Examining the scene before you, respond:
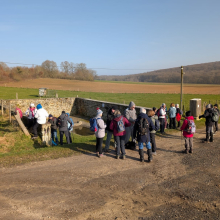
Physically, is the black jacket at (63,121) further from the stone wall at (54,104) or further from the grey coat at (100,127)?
the stone wall at (54,104)

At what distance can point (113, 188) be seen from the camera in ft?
17.4

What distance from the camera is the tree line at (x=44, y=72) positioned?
6038 centimetres

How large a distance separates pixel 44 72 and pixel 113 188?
7281 centimetres

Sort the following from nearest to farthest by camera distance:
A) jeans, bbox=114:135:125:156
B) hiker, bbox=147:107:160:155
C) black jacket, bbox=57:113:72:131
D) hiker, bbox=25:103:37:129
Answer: jeans, bbox=114:135:125:156
hiker, bbox=147:107:160:155
black jacket, bbox=57:113:72:131
hiker, bbox=25:103:37:129

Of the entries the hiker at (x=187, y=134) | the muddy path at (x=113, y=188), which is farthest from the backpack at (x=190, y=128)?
the muddy path at (x=113, y=188)

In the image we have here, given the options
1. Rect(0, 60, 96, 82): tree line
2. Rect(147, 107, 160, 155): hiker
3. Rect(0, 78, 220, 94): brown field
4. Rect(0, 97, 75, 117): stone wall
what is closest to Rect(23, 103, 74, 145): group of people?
Rect(147, 107, 160, 155): hiker

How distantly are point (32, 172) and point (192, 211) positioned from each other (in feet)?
13.6

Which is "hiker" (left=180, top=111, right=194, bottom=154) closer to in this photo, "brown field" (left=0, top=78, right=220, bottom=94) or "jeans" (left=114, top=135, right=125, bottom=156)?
"jeans" (left=114, top=135, right=125, bottom=156)

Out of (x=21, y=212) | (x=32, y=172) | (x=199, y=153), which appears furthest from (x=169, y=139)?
(x=21, y=212)

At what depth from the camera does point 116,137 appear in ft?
23.6

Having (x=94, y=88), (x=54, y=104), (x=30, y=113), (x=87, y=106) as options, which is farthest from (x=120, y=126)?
(x=94, y=88)

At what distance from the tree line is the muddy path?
189 feet

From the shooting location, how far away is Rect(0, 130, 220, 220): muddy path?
4.32 metres

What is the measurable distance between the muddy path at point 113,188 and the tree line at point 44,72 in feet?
189
